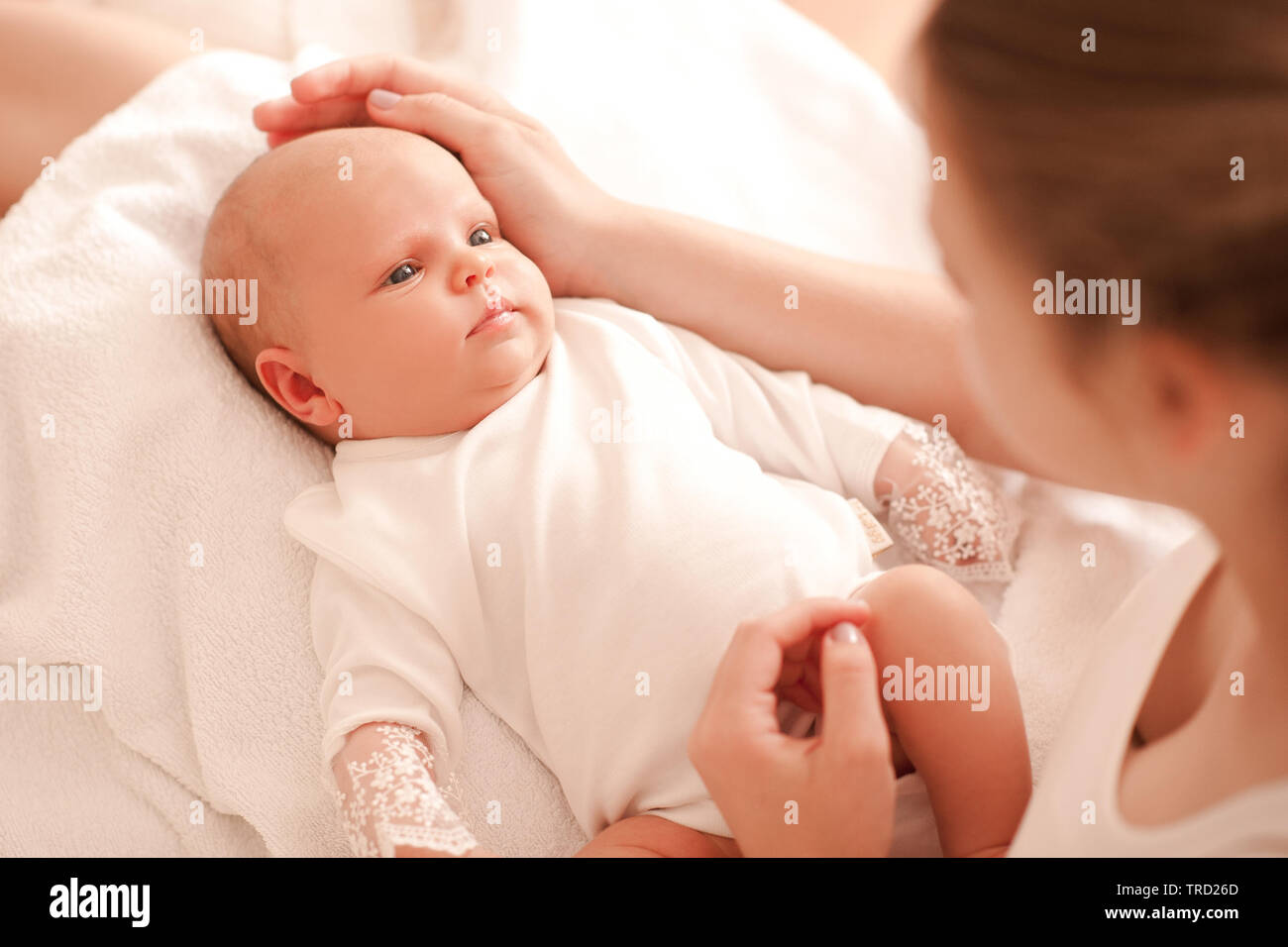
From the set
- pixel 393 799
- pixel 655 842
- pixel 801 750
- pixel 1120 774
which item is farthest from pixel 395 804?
pixel 1120 774

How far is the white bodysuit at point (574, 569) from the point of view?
98 centimetres

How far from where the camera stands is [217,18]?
1.61 m

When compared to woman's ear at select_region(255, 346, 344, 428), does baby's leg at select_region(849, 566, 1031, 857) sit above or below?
below

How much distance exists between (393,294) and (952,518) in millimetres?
643

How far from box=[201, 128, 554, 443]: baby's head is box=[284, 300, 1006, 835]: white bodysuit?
0.15 feet

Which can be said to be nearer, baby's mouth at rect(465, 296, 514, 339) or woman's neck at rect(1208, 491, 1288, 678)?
woman's neck at rect(1208, 491, 1288, 678)

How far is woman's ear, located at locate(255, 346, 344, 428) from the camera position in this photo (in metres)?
1.10

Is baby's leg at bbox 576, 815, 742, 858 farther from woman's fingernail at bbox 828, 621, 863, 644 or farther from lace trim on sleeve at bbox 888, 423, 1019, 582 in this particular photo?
lace trim on sleeve at bbox 888, 423, 1019, 582

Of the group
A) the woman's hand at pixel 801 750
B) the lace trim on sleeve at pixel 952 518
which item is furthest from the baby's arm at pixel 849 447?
the woman's hand at pixel 801 750

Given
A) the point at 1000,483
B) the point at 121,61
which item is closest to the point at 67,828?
the point at 121,61

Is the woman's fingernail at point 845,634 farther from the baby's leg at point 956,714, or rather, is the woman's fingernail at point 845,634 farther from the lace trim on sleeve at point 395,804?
the lace trim on sleeve at point 395,804

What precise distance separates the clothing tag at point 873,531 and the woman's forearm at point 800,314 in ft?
0.56

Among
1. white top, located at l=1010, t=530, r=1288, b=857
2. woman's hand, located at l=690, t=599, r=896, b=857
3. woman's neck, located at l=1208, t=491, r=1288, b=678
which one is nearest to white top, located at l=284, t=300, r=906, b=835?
woman's hand, located at l=690, t=599, r=896, b=857
